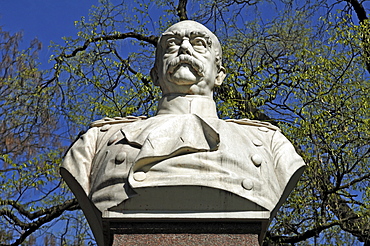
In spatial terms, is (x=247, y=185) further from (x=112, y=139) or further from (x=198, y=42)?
(x=198, y=42)

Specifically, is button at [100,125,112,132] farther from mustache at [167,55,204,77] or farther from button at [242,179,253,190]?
button at [242,179,253,190]

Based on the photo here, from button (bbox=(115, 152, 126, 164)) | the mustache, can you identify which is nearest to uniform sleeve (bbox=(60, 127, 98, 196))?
button (bbox=(115, 152, 126, 164))

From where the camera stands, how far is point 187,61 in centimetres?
548

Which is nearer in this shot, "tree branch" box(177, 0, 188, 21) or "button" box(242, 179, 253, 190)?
"button" box(242, 179, 253, 190)

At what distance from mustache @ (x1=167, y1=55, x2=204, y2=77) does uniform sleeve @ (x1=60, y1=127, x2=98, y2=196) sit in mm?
689

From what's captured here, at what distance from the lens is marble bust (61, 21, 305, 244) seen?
493cm

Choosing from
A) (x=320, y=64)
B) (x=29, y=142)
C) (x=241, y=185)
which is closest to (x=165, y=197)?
(x=241, y=185)

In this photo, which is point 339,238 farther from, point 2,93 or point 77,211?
point 2,93

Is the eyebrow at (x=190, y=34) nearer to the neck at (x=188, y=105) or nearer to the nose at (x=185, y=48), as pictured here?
the nose at (x=185, y=48)

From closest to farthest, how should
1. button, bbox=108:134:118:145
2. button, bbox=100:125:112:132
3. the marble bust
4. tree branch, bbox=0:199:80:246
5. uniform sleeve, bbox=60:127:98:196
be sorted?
the marble bust → uniform sleeve, bbox=60:127:98:196 → button, bbox=108:134:118:145 → button, bbox=100:125:112:132 → tree branch, bbox=0:199:80:246

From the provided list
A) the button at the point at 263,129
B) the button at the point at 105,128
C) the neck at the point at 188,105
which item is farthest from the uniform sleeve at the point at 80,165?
the button at the point at 263,129

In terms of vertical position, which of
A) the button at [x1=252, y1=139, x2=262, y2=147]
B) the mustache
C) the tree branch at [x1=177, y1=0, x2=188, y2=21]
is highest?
the tree branch at [x1=177, y1=0, x2=188, y2=21]

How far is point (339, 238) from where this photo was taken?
11.1m

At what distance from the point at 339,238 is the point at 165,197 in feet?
21.6
